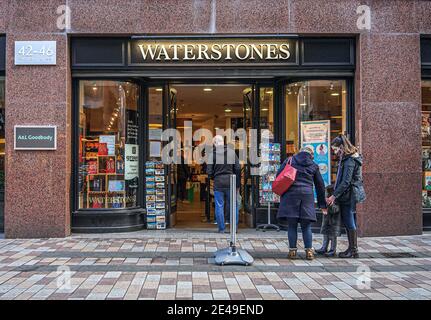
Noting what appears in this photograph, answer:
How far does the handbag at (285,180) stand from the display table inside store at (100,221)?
389 cm

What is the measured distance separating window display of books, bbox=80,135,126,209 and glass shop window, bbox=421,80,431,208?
632cm

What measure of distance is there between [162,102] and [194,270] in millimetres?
4856

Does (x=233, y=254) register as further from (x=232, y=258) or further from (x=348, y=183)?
(x=348, y=183)

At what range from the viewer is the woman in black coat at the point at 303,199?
25.4 feet

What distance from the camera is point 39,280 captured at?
6527 millimetres

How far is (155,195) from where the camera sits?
10.8m

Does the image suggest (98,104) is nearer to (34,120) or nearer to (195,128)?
(34,120)

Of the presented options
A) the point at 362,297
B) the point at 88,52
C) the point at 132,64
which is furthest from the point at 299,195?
the point at 88,52

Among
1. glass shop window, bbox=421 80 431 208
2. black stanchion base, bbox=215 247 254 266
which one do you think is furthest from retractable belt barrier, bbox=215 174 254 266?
glass shop window, bbox=421 80 431 208

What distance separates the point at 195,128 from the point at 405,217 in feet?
40.6

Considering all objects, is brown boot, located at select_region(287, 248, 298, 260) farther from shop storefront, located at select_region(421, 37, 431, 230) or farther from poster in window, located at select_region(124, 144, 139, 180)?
poster in window, located at select_region(124, 144, 139, 180)

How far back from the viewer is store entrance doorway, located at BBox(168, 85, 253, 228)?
456 inches

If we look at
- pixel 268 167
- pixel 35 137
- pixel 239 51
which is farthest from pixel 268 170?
pixel 35 137
